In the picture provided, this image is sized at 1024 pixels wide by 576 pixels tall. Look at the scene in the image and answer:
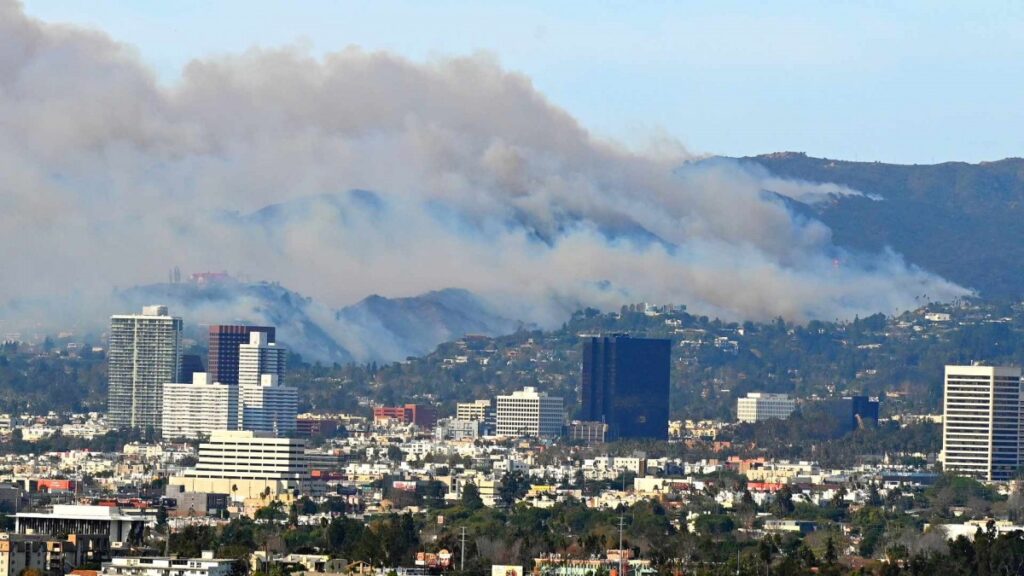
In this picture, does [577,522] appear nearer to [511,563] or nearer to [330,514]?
[330,514]

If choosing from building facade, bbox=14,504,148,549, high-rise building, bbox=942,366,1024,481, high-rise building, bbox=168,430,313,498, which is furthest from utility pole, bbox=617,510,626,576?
high-rise building, bbox=942,366,1024,481

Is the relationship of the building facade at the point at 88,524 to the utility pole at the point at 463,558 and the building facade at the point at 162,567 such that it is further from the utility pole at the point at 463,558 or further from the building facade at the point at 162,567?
the utility pole at the point at 463,558

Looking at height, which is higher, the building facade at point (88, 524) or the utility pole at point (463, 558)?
the building facade at point (88, 524)

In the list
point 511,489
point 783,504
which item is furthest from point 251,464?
point 783,504

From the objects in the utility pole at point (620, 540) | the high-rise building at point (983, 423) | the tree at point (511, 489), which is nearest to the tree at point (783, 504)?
the utility pole at point (620, 540)

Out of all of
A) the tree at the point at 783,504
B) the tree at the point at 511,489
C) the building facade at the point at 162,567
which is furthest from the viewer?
the tree at the point at 511,489

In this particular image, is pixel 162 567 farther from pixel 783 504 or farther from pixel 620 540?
pixel 783 504

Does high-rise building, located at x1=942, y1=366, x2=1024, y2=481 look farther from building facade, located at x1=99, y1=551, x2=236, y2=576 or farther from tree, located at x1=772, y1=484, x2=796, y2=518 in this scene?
building facade, located at x1=99, y1=551, x2=236, y2=576
